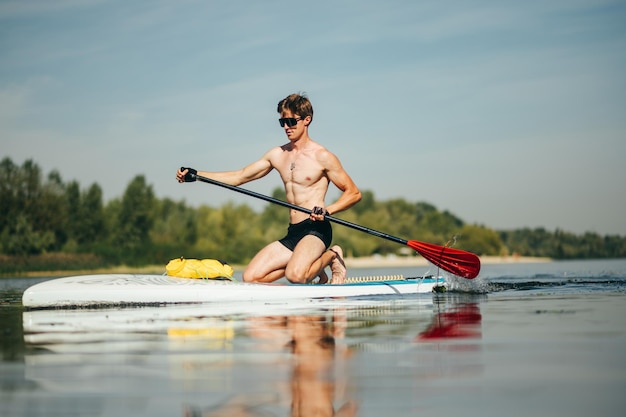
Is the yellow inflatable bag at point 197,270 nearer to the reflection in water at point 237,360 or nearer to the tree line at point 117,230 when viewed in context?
the reflection in water at point 237,360

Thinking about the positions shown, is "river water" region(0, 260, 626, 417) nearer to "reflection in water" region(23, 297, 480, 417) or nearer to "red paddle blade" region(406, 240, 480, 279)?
"reflection in water" region(23, 297, 480, 417)

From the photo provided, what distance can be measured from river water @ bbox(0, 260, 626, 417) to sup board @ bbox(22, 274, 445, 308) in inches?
76.6

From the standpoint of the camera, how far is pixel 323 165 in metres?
11.5

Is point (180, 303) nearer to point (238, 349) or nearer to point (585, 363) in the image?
point (238, 349)

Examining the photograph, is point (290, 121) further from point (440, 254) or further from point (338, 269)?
point (440, 254)

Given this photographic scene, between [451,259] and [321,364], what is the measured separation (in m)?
7.51

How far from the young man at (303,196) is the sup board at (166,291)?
0.42 m

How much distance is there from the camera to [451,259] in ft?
39.6

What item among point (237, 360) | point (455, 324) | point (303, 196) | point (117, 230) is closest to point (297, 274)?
point (303, 196)

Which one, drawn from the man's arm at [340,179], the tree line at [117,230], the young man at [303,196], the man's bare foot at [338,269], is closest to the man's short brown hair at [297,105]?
the young man at [303,196]

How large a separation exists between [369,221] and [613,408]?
294 ft

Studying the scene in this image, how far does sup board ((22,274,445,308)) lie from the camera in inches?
412

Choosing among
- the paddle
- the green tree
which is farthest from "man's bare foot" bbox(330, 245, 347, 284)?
the green tree

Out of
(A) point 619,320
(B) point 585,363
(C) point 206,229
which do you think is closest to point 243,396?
(B) point 585,363
